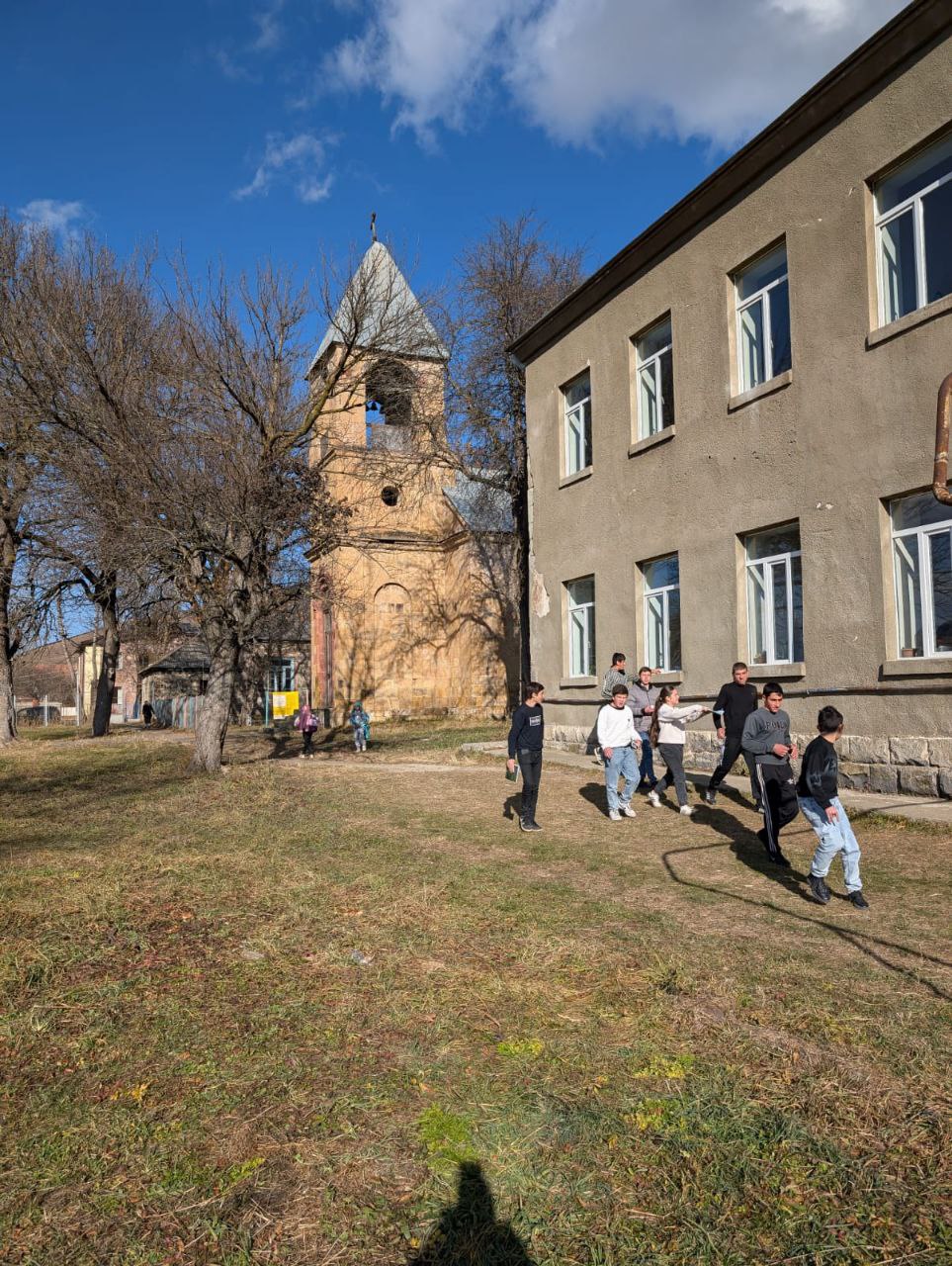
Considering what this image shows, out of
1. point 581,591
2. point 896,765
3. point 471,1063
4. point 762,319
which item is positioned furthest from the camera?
point 581,591

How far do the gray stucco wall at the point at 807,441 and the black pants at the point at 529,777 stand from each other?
394 centimetres

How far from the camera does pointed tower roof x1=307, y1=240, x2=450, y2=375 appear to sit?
16766 mm

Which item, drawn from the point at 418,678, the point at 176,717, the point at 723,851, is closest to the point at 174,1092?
the point at 723,851

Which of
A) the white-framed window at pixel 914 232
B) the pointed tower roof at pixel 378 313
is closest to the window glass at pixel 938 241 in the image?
the white-framed window at pixel 914 232

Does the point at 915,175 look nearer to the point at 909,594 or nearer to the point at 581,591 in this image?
the point at 909,594

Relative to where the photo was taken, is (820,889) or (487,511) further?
(487,511)

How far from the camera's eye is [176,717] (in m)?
40.4

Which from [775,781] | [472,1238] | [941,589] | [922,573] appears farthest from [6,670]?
[472,1238]

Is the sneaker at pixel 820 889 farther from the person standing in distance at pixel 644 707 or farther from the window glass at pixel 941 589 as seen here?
the person standing in distance at pixel 644 707

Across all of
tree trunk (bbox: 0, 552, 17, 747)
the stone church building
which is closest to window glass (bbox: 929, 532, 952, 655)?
the stone church building

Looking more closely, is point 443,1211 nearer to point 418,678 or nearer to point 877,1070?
point 877,1070

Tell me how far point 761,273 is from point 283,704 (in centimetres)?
3133

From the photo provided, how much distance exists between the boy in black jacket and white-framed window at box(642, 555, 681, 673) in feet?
25.2

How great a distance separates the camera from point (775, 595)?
41.3 feet
